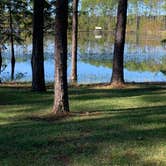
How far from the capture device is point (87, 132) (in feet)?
28.3

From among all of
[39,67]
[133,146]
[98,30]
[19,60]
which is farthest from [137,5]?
[133,146]

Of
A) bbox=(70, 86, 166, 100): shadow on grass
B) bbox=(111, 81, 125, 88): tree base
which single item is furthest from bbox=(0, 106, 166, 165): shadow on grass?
bbox=(111, 81, 125, 88): tree base

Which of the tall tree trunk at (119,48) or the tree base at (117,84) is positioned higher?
the tall tree trunk at (119,48)

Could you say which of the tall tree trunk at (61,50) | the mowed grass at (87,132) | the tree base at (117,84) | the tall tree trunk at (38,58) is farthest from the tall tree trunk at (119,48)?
the tall tree trunk at (61,50)

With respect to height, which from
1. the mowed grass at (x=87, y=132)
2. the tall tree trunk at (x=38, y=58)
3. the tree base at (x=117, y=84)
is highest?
the tall tree trunk at (x=38, y=58)

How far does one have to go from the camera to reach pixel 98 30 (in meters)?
135

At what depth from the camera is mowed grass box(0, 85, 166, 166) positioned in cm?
679

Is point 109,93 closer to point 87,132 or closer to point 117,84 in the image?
point 117,84

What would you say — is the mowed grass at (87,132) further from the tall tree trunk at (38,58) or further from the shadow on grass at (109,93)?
the tall tree trunk at (38,58)

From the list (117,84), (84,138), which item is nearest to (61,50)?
(84,138)

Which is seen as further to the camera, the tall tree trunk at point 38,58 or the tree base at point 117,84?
the tree base at point 117,84

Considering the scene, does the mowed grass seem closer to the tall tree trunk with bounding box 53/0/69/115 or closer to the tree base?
the tall tree trunk with bounding box 53/0/69/115

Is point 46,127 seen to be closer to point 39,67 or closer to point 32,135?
point 32,135

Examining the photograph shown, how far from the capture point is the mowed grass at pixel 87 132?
22.3 feet
